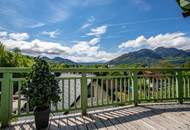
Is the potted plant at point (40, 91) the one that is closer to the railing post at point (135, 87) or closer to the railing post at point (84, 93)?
the railing post at point (84, 93)

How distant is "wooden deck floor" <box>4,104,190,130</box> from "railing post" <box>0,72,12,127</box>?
205 millimetres

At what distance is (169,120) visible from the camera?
14.9 ft

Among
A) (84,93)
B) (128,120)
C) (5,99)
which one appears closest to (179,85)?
(128,120)

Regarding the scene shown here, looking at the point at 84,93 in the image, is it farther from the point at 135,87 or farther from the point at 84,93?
the point at 135,87

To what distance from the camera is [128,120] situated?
4.57 m

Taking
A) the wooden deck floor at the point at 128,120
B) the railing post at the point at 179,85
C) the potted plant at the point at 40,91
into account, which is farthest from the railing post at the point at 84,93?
the railing post at the point at 179,85

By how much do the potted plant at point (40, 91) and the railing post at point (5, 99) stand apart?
44 centimetres

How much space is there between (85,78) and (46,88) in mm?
1258

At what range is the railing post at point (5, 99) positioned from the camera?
4184mm

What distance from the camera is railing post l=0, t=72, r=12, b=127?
4184mm

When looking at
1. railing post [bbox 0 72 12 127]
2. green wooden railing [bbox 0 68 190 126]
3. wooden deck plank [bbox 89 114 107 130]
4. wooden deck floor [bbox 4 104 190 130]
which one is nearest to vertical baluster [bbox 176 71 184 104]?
green wooden railing [bbox 0 68 190 126]

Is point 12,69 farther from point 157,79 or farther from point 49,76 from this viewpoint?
point 157,79

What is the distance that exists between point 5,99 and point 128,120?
2403 mm

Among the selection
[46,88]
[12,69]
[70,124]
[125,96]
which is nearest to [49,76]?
[46,88]
